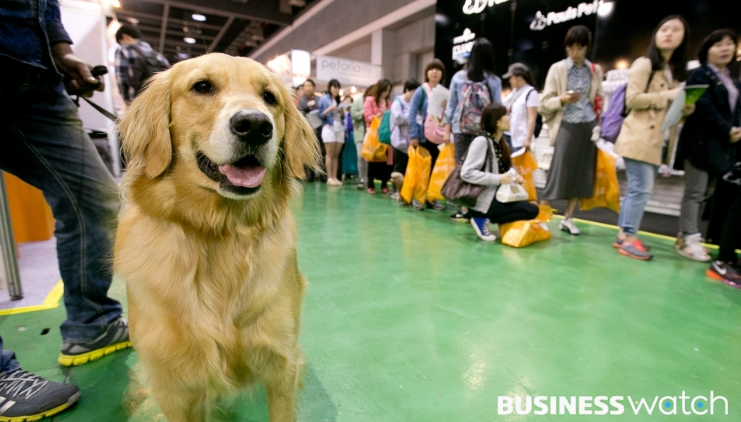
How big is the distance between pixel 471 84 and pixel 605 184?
1716 mm

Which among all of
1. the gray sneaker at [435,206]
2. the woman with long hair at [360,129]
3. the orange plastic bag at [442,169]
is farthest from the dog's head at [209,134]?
the woman with long hair at [360,129]

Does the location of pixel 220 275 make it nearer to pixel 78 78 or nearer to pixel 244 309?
pixel 244 309

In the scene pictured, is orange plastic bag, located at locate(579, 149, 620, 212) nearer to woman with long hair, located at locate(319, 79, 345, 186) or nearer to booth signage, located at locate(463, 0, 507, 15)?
woman with long hair, located at locate(319, 79, 345, 186)

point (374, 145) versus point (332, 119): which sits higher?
point (332, 119)

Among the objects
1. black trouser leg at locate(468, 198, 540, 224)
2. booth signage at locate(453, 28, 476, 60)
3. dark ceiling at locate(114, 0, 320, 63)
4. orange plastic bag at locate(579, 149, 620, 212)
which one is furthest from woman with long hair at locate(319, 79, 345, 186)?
dark ceiling at locate(114, 0, 320, 63)

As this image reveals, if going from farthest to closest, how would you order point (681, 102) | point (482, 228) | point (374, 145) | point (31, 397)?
point (374, 145) < point (482, 228) < point (681, 102) < point (31, 397)

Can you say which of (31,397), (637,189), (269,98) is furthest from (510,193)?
(31,397)

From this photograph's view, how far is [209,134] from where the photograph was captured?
109 centimetres

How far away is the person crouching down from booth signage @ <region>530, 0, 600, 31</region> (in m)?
4.62

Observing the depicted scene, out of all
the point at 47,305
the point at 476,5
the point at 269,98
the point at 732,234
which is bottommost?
the point at 47,305

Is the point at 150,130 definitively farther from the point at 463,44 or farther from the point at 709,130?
the point at 463,44

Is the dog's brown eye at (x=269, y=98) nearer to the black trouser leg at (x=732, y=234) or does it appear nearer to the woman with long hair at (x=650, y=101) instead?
the woman with long hair at (x=650, y=101)

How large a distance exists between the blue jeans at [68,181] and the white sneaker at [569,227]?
13.2ft

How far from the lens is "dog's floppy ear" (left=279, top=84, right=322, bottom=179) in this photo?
1.30 m
